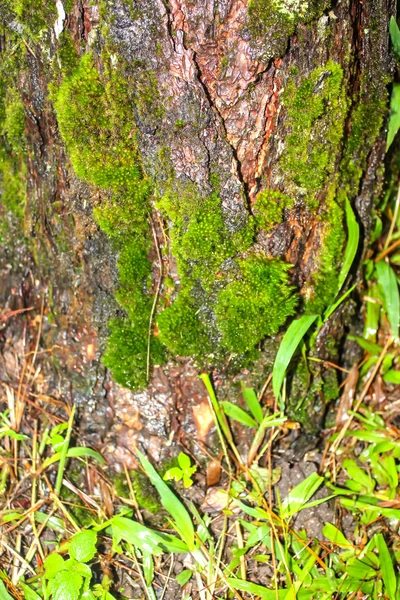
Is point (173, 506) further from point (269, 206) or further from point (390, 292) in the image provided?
point (390, 292)

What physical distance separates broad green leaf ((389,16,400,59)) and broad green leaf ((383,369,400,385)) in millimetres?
1074

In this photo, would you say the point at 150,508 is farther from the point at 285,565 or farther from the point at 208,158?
the point at 208,158

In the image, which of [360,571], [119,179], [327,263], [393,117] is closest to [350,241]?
[327,263]

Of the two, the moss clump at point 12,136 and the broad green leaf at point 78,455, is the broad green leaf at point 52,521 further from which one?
the moss clump at point 12,136

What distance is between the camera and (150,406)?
1730mm

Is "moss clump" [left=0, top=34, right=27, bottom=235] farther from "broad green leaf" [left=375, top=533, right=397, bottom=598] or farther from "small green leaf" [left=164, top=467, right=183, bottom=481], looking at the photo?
"broad green leaf" [left=375, top=533, right=397, bottom=598]

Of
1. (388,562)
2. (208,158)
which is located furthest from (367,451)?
(208,158)

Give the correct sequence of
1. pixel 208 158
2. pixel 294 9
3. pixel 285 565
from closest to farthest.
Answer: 1. pixel 294 9
2. pixel 208 158
3. pixel 285 565

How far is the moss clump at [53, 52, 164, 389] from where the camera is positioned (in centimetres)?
139

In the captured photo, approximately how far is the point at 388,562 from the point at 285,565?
307mm

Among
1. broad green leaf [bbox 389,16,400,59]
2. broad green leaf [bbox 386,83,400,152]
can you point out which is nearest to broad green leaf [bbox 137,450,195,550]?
broad green leaf [bbox 386,83,400,152]

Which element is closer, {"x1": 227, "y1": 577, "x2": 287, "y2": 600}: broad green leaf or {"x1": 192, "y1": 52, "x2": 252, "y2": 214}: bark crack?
{"x1": 192, "y1": 52, "x2": 252, "y2": 214}: bark crack

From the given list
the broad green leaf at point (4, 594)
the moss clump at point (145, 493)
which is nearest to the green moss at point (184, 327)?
the moss clump at point (145, 493)

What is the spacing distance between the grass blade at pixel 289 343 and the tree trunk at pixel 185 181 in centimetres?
4
